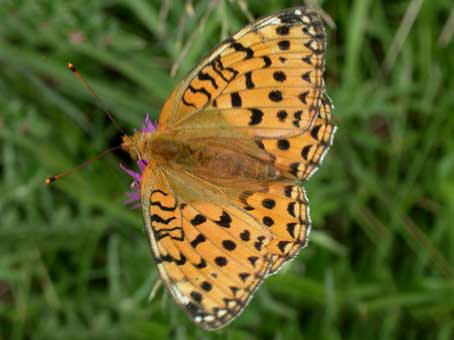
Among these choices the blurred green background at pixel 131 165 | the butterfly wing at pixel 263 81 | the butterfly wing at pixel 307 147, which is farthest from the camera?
the blurred green background at pixel 131 165

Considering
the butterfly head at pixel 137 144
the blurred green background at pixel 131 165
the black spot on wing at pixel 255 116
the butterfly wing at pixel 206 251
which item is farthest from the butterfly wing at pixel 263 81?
the blurred green background at pixel 131 165

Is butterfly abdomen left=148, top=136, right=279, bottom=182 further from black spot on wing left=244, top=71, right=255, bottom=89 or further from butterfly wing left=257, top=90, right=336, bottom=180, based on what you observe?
black spot on wing left=244, top=71, right=255, bottom=89

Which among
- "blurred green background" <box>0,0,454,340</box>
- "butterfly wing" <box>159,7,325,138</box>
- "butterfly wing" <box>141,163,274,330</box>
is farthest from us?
"blurred green background" <box>0,0,454,340</box>

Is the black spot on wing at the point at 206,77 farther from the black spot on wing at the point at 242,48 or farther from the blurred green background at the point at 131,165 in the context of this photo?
the blurred green background at the point at 131,165

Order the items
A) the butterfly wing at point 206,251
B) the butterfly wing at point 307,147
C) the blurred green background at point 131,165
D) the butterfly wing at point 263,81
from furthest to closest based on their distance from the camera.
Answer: the blurred green background at point 131,165 → the butterfly wing at point 307,147 → the butterfly wing at point 263,81 → the butterfly wing at point 206,251

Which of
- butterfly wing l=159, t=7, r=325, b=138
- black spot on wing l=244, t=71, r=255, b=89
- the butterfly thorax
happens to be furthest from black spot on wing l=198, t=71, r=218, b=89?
the butterfly thorax

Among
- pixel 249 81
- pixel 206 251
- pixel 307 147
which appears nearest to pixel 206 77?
pixel 249 81

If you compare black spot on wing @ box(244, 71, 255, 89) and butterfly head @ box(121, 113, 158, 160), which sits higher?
butterfly head @ box(121, 113, 158, 160)

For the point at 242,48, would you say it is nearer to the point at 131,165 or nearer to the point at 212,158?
the point at 212,158
